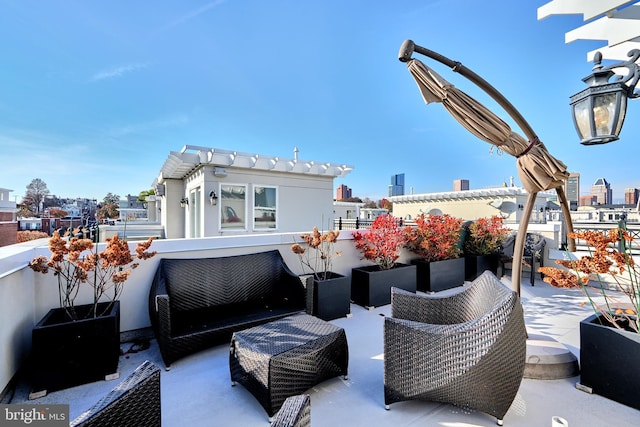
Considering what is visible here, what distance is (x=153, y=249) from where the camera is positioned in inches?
122

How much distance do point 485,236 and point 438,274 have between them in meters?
1.51

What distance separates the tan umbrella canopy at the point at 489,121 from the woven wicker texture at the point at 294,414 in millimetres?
2062

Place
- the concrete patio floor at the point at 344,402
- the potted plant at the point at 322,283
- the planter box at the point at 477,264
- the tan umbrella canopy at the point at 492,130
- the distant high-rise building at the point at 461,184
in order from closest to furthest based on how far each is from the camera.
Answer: the concrete patio floor at the point at 344,402 → the tan umbrella canopy at the point at 492,130 → the potted plant at the point at 322,283 → the planter box at the point at 477,264 → the distant high-rise building at the point at 461,184

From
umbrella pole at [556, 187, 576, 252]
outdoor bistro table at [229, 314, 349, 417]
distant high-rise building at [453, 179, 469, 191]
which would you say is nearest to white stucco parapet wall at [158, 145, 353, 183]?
outdoor bistro table at [229, 314, 349, 417]

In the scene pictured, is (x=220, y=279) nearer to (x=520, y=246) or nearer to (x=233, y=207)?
(x=520, y=246)

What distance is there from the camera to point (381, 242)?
4359 millimetres

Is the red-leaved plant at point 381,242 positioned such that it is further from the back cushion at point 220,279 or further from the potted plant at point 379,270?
the back cushion at point 220,279

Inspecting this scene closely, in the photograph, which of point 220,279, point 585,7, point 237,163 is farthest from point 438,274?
point 237,163

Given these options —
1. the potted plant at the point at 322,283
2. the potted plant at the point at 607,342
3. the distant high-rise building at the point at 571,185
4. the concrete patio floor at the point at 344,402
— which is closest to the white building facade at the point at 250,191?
the potted plant at the point at 322,283

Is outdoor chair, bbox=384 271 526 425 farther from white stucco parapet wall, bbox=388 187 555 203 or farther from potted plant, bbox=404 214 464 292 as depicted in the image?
white stucco parapet wall, bbox=388 187 555 203

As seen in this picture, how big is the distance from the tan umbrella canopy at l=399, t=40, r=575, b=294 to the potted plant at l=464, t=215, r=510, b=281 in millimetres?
3514

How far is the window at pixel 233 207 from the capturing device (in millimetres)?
7127

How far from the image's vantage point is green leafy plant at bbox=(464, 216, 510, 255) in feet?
18.5

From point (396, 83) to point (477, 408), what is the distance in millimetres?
8987
